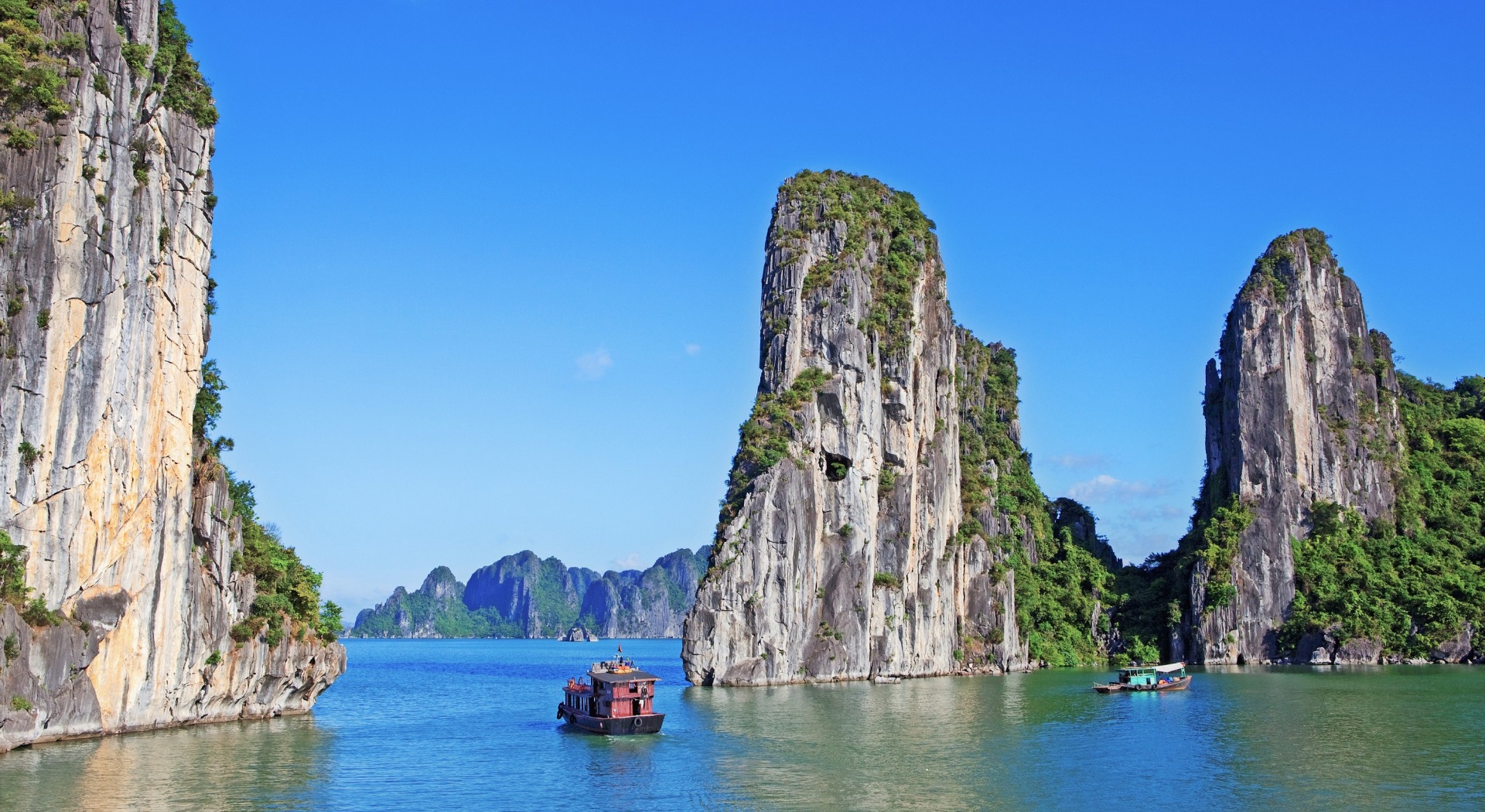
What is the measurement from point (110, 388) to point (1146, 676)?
5687 centimetres

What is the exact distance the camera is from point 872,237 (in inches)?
3708

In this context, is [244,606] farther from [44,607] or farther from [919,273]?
[919,273]

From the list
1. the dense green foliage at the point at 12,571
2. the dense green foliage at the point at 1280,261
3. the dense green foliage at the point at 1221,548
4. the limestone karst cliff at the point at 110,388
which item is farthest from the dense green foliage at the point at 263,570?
the dense green foliage at the point at 1280,261

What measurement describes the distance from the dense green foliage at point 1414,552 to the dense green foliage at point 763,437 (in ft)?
160

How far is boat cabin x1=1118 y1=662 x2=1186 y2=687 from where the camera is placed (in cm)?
7456

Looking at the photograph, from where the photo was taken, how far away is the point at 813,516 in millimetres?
79250

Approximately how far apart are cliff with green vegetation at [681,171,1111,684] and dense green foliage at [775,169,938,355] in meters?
0.15

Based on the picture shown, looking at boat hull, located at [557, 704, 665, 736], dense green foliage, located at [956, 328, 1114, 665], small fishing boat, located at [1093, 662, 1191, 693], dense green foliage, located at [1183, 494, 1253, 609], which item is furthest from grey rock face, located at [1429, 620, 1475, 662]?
boat hull, located at [557, 704, 665, 736]

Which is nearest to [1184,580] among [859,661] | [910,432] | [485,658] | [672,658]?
[910,432]

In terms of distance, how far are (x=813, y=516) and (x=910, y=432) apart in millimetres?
17786

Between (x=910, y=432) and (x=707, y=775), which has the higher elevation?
(x=910, y=432)

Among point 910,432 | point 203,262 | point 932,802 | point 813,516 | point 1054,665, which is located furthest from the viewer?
point 1054,665

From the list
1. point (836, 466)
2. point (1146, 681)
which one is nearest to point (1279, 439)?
point (1146, 681)

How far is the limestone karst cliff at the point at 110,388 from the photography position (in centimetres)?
3691
